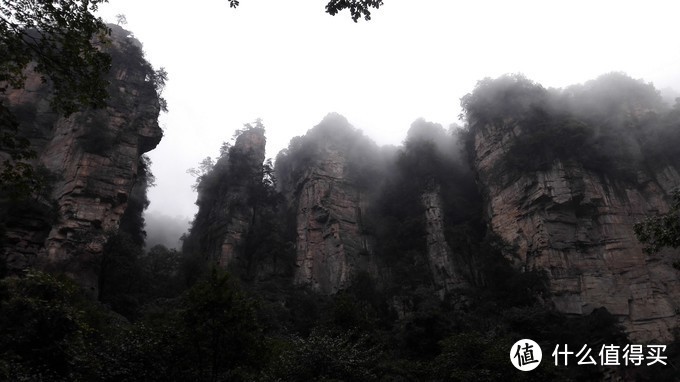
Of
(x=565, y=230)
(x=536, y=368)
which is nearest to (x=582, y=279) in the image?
(x=565, y=230)

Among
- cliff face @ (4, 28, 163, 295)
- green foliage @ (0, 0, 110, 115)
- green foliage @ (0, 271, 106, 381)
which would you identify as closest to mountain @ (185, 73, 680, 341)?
cliff face @ (4, 28, 163, 295)

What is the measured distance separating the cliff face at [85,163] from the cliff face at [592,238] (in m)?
31.8

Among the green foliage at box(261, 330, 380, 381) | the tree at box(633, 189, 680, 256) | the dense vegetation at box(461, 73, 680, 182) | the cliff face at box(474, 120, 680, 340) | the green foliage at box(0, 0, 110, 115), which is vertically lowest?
the green foliage at box(261, 330, 380, 381)

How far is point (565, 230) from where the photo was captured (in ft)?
115

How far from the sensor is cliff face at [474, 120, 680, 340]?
101 ft

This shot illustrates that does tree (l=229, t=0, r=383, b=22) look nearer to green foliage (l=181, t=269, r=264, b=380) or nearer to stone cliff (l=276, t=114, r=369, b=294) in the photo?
green foliage (l=181, t=269, r=264, b=380)

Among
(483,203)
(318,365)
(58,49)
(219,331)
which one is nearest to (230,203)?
(483,203)

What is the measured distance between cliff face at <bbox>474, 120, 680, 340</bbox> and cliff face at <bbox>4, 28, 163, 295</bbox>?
104 feet

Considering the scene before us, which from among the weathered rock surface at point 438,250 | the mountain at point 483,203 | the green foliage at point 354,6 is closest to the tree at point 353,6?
the green foliage at point 354,6

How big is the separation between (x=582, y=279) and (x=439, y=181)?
18.3 metres

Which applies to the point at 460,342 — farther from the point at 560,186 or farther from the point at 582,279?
the point at 560,186

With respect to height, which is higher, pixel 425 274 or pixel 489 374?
pixel 425 274

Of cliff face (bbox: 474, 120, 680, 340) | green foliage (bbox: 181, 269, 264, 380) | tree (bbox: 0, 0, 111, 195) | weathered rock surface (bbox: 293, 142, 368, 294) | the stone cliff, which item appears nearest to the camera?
tree (bbox: 0, 0, 111, 195)

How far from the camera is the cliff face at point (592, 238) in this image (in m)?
30.8
